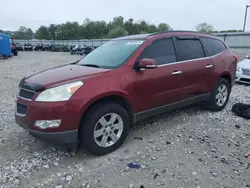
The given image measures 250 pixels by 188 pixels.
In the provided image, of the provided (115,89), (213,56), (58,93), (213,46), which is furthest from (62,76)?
(213,46)

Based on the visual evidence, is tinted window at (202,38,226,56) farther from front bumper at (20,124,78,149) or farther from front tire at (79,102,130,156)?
front bumper at (20,124,78,149)

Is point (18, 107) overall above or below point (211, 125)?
above

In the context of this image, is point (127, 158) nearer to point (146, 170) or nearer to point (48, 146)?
point (146, 170)

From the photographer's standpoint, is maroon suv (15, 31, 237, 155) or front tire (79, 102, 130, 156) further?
front tire (79, 102, 130, 156)

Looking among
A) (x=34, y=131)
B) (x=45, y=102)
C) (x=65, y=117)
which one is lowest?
(x=34, y=131)

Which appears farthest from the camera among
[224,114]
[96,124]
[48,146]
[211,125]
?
[224,114]

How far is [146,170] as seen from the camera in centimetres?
293

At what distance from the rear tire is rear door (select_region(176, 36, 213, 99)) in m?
0.36

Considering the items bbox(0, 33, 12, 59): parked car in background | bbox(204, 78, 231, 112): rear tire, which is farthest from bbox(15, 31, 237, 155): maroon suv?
bbox(0, 33, 12, 59): parked car in background

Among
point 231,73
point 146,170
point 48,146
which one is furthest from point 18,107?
point 231,73

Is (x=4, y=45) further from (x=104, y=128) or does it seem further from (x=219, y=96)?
(x=104, y=128)

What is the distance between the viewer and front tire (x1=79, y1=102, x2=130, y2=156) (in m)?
3.04

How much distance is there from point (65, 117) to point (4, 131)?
2.00 m

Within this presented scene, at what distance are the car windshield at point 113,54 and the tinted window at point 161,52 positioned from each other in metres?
0.22
